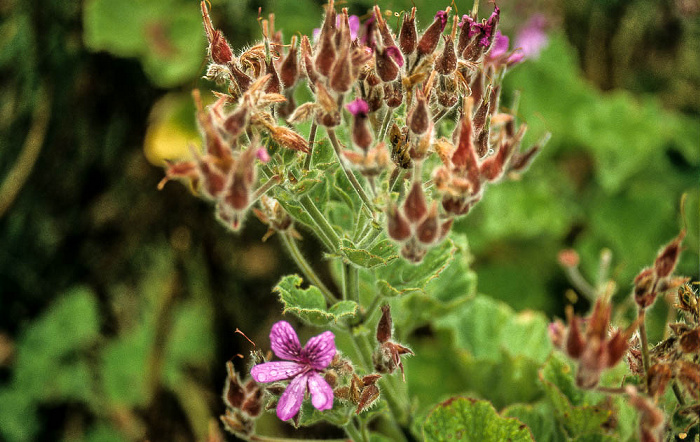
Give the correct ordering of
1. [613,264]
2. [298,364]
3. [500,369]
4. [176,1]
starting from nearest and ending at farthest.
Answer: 1. [298,364]
2. [500,369]
3. [613,264]
4. [176,1]

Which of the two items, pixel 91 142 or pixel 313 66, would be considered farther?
pixel 91 142

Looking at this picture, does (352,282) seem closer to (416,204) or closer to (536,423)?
(416,204)

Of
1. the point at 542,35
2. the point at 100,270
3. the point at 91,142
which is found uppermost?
the point at 542,35

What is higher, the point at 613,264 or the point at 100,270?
the point at 613,264

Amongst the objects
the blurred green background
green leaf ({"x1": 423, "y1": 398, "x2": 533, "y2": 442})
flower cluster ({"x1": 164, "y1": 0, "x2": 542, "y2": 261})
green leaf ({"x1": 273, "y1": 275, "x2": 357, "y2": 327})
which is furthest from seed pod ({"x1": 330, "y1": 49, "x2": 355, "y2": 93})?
the blurred green background

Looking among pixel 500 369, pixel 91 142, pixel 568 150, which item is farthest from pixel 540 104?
pixel 91 142

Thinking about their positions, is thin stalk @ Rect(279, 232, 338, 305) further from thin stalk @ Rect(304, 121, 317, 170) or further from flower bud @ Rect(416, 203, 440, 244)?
flower bud @ Rect(416, 203, 440, 244)

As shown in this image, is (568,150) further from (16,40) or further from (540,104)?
(16,40)

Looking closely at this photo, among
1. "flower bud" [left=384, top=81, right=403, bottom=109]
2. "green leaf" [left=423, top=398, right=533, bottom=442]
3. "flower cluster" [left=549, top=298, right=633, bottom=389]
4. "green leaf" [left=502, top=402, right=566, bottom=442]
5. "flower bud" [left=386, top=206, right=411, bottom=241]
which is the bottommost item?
"green leaf" [left=502, top=402, right=566, bottom=442]
